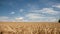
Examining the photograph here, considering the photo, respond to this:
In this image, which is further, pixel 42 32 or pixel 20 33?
pixel 42 32

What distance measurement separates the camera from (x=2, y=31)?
7.65m

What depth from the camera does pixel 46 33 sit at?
7.97 meters

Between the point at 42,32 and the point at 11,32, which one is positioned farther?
the point at 42,32

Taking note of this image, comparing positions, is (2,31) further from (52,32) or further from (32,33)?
(52,32)

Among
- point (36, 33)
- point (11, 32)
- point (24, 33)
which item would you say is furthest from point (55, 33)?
point (11, 32)

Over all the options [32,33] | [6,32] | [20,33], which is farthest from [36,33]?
[6,32]

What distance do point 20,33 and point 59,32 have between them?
6.67ft

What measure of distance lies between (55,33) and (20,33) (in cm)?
167

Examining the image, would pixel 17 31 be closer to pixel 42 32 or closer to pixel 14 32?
pixel 14 32

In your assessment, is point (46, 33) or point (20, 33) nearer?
point (20, 33)

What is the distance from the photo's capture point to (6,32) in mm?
7523

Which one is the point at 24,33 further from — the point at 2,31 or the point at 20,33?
the point at 2,31

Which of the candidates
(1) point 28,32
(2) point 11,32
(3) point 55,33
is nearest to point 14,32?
(2) point 11,32

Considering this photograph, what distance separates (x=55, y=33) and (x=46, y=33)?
424mm
